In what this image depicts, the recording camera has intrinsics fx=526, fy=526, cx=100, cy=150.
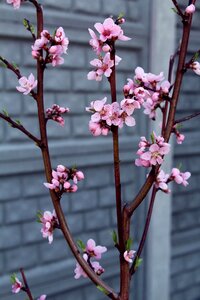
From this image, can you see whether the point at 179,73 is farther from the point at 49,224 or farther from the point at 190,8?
the point at 49,224

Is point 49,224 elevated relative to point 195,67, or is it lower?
lower

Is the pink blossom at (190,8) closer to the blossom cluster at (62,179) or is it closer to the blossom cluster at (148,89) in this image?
the blossom cluster at (148,89)

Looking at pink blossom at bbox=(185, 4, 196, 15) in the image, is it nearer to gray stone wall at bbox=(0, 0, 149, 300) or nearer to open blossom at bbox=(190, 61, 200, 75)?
open blossom at bbox=(190, 61, 200, 75)

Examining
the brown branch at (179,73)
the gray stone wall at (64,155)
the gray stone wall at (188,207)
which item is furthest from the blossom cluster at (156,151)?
the gray stone wall at (188,207)

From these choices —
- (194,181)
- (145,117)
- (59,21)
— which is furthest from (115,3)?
(194,181)

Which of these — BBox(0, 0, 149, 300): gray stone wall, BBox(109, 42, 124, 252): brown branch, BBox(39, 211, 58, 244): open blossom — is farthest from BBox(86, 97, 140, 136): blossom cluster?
BBox(0, 0, 149, 300): gray stone wall

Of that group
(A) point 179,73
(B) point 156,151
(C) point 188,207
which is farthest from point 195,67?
(C) point 188,207

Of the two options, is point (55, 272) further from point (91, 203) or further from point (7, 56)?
point (7, 56)
